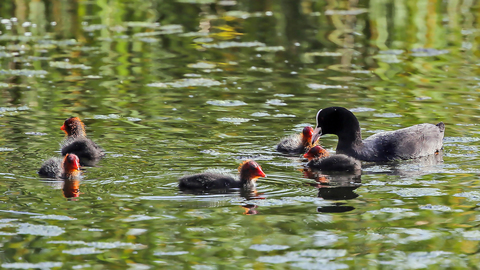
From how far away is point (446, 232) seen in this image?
23.9ft

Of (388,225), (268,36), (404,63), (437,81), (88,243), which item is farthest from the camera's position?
(268,36)

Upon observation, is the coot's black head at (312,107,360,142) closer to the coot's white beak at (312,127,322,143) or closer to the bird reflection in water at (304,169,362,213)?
the coot's white beak at (312,127,322,143)

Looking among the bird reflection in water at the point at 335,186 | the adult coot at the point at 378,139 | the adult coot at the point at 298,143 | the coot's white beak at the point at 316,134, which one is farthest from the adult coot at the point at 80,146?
the adult coot at the point at 378,139

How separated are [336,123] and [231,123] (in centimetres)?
183

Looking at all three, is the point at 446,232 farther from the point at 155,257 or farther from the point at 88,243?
the point at 88,243

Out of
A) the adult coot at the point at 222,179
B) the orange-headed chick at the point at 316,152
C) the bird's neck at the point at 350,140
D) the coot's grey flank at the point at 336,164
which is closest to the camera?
the adult coot at the point at 222,179

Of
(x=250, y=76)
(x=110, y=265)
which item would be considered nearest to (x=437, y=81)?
(x=250, y=76)

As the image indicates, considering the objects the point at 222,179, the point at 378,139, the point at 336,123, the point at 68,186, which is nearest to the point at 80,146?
the point at 68,186

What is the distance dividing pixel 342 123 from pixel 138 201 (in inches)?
155

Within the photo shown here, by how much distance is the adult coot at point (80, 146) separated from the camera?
1002 cm

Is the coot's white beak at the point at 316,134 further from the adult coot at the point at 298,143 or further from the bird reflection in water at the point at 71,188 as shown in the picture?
the bird reflection in water at the point at 71,188

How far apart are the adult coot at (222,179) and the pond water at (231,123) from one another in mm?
166

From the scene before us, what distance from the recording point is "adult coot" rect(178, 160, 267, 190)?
8.55 m

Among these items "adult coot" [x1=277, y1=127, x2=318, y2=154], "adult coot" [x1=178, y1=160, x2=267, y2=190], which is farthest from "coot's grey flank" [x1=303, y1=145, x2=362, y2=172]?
"adult coot" [x1=178, y1=160, x2=267, y2=190]
